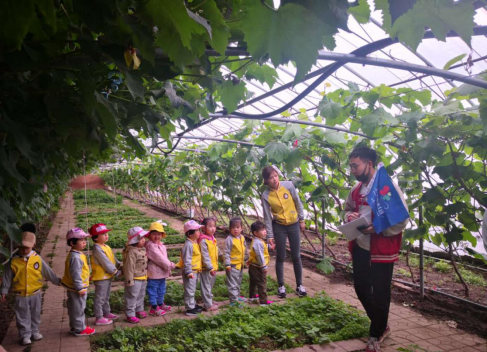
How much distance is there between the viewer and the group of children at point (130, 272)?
3.75 m

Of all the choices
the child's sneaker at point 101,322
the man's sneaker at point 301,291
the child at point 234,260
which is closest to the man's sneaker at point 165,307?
the child's sneaker at point 101,322

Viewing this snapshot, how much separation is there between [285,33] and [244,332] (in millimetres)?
3431

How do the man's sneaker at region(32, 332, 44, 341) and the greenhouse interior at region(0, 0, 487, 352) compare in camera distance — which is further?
the man's sneaker at region(32, 332, 44, 341)

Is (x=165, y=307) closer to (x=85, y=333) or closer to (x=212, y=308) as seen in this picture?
(x=212, y=308)

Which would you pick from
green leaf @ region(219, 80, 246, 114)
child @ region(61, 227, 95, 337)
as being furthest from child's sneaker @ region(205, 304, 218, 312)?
green leaf @ region(219, 80, 246, 114)

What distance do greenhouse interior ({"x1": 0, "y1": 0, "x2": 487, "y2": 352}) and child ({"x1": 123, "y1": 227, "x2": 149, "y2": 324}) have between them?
0.06ft

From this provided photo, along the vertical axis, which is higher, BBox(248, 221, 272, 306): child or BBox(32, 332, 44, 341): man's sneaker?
BBox(248, 221, 272, 306): child

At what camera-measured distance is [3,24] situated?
0.77 meters

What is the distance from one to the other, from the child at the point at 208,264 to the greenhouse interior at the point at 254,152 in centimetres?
2

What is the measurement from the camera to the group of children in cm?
375

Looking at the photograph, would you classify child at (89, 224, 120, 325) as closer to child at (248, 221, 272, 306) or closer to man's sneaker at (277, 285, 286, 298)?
child at (248, 221, 272, 306)

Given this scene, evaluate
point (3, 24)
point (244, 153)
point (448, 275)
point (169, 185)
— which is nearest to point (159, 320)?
point (244, 153)

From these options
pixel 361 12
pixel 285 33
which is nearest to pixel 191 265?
pixel 361 12

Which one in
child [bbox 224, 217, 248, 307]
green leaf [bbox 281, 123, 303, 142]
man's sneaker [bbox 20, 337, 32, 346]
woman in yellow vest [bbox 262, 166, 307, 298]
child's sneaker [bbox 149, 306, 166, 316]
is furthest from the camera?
green leaf [bbox 281, 123, 303, 142]
